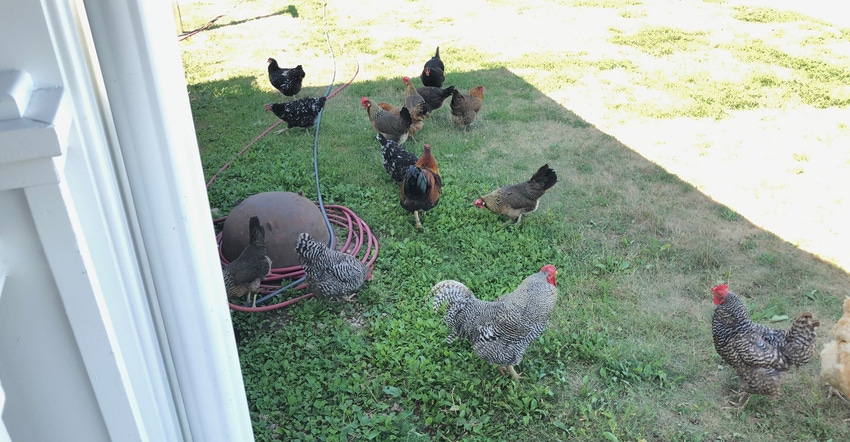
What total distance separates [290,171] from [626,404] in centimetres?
484

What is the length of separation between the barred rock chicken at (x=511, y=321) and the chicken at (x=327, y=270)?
1.12 meters

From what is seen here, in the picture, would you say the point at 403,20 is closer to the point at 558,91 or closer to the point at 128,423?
the point at 558,91

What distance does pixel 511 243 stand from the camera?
19.4 ft

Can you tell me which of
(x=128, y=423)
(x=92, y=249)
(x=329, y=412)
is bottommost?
(x=329, y=412)

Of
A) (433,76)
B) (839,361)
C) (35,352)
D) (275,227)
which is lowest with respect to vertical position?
(839,361)

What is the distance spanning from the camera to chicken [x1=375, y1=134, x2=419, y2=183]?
22.2ft

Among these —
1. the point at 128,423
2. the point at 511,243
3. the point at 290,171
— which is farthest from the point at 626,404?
the point at 290,171

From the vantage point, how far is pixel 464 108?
27.2 feet

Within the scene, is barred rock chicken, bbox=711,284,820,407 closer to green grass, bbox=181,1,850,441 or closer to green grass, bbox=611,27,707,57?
green grass, bbox=181,1,850,441

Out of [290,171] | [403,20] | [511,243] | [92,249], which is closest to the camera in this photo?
[92,249]

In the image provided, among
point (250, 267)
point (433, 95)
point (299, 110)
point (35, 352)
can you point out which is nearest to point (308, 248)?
point (250, 267)

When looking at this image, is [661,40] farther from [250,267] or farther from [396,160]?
[250,267]

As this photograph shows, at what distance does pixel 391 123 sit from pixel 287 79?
239 centimetres

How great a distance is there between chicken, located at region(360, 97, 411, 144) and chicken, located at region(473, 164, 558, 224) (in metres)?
2.05
